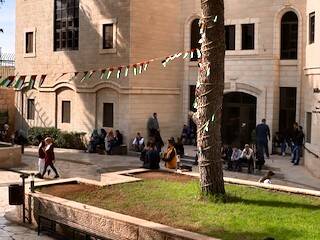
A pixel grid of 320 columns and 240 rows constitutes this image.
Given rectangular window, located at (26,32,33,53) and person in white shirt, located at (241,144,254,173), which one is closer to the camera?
person in white shirt, located at (241,144,254,173)

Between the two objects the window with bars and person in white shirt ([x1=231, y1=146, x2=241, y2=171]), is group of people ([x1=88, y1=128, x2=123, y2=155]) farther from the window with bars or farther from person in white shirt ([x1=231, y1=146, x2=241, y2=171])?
person in white shirt ([x1=231, y1=146, x2=241, y2=171])

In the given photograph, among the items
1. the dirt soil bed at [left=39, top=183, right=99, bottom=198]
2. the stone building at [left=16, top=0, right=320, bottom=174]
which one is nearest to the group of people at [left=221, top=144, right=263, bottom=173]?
the stone building at [left=16, top=0, right=320, bottom=174]

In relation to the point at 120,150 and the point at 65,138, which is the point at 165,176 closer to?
the point at 120,150

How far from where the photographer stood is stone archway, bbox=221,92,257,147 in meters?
25.2

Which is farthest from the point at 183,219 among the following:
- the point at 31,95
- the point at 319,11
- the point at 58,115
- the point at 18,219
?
the point at 31,95

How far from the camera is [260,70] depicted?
24453 mm

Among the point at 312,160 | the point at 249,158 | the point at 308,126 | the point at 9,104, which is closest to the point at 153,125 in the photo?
the point at 249,158

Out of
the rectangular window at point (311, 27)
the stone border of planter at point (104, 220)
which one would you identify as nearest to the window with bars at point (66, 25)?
the rectangular window at point (311, 27)

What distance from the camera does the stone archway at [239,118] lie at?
25188 millimetres

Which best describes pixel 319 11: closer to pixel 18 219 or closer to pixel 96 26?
pixel 96 26

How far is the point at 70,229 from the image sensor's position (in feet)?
37.3

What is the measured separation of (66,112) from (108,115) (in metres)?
3.44

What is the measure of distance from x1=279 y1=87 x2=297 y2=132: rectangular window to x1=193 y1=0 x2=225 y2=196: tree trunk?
1317cm

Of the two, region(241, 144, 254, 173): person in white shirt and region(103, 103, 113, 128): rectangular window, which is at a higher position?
region(103, 103, 113, 128): rectangular window
